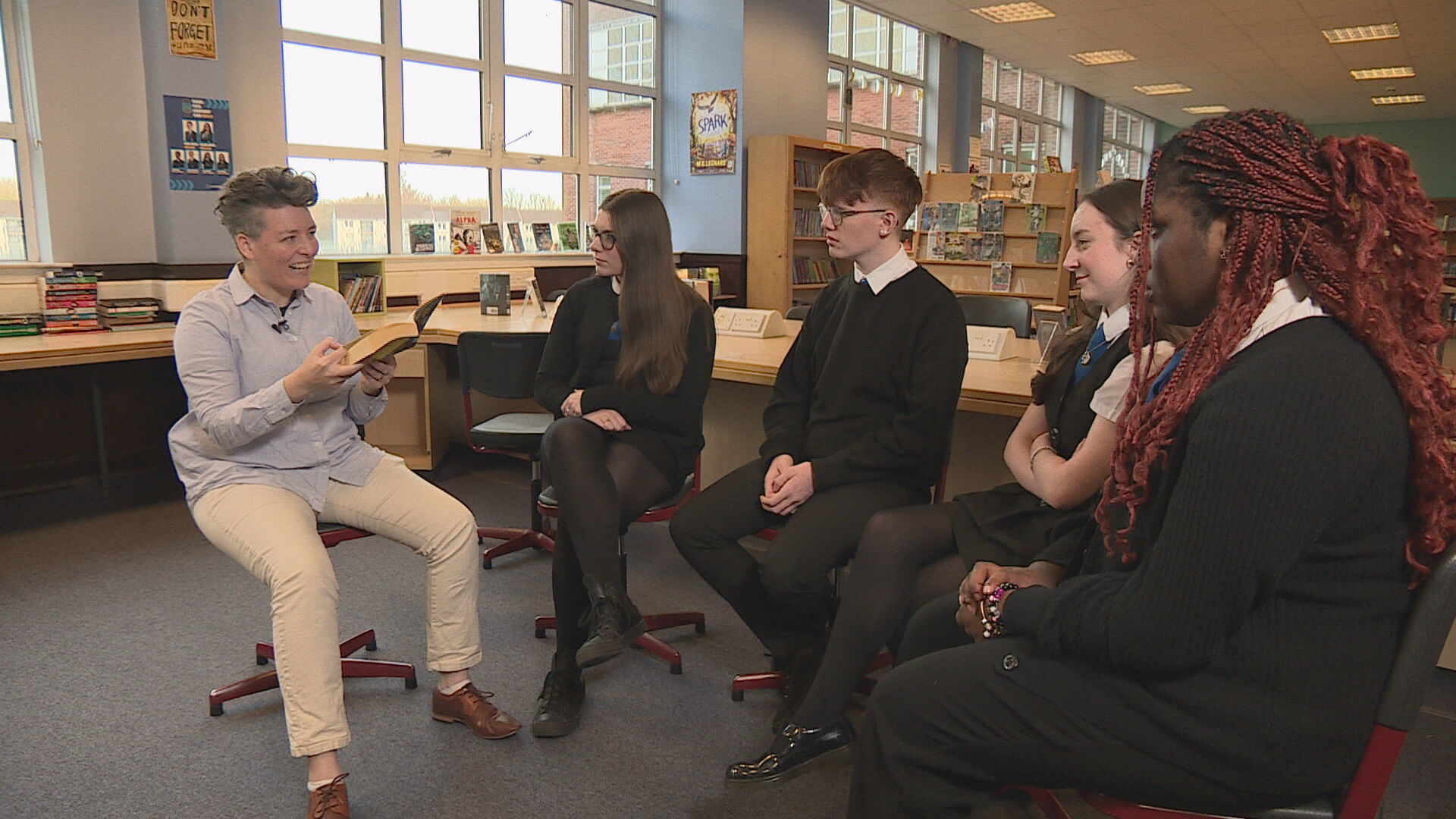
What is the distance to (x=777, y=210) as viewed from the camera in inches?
278

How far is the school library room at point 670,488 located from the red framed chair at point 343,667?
1 centimetres

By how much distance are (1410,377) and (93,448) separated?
4791mm

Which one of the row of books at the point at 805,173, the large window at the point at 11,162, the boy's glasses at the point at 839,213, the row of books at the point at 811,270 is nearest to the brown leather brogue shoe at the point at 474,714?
the boy's glasses at the point at 839,213

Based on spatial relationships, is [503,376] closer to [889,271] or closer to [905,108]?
[889,271]

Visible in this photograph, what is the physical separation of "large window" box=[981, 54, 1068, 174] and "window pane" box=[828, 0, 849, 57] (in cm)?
223

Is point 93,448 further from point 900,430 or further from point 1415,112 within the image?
point 1415,112

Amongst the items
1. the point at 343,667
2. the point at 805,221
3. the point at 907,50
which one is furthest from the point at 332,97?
the point at 907,50

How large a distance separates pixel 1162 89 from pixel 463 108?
9.74 metres

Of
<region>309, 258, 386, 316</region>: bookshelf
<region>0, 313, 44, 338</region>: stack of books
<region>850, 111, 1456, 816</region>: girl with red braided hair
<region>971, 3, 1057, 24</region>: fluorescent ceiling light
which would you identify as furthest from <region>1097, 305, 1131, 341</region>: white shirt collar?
<region>971, 3, 1057, 24</region>: fluorescent ceiling light

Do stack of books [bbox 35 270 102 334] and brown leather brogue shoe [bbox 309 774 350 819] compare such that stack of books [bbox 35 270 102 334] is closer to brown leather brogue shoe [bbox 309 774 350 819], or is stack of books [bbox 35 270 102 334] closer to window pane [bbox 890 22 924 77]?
brown leather brogue shoe [bbox 309 774 350 819]

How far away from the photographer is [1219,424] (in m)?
0.99

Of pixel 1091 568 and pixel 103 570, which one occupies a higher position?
pixel 1091 568

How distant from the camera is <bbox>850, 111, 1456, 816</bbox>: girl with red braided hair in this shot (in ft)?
3.20

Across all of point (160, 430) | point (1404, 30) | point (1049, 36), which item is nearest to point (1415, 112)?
point (1404, 30)
